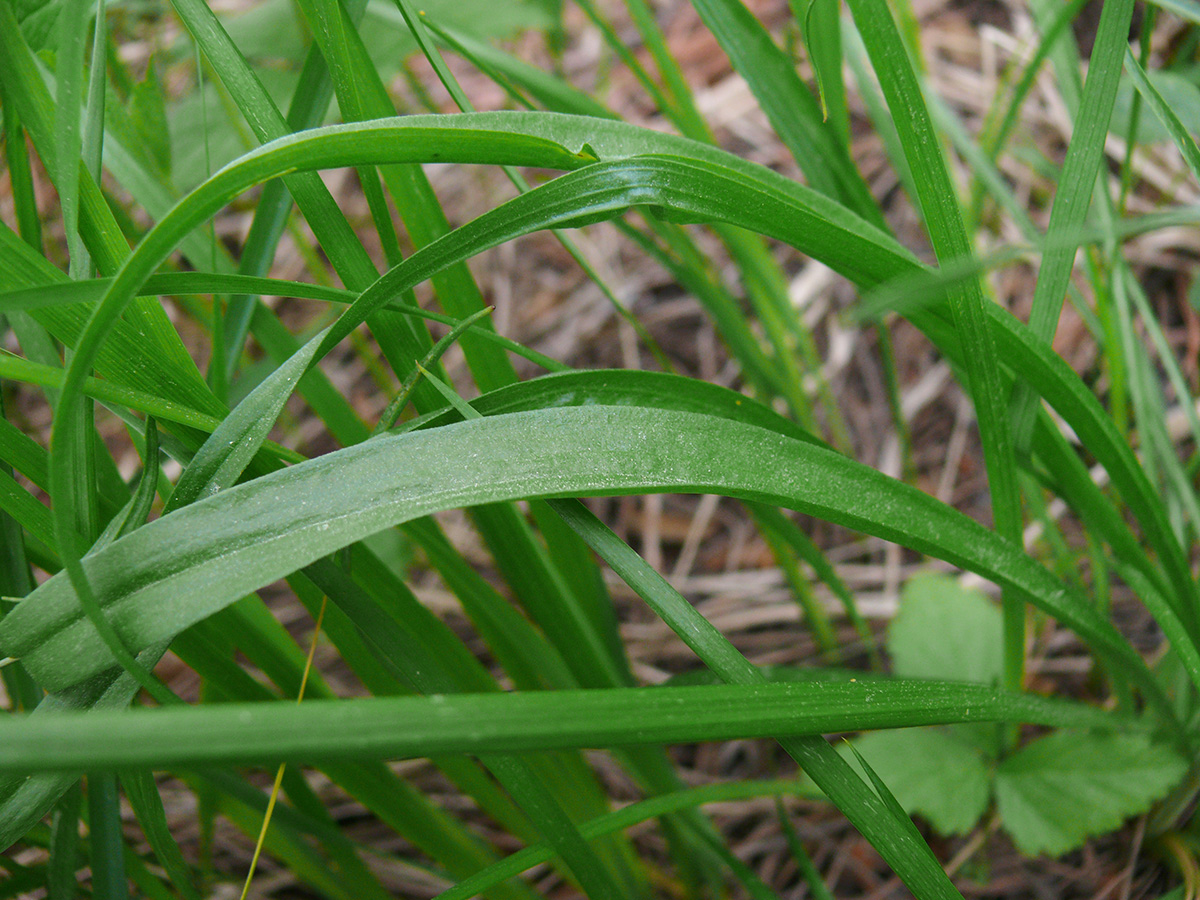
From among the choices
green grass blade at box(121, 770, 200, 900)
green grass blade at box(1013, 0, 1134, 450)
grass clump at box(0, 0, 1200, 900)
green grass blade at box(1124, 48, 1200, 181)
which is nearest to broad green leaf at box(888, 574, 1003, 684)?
grass clump at box(0, 0, 1200, 900)

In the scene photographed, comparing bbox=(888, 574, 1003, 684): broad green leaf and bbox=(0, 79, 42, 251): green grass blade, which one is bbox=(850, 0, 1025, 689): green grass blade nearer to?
bbox=(888, 574, 1003, 684): broad green leaf

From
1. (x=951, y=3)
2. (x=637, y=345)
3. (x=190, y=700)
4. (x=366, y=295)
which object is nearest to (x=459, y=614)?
(x=190, y=700)

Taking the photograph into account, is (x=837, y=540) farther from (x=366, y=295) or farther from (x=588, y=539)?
(x=366, y=295)

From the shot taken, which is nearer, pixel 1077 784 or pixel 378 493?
pixel 378 493

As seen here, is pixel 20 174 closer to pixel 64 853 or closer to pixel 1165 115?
pixel 64 853

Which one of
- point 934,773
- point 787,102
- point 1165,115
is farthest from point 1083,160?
point 934,773
